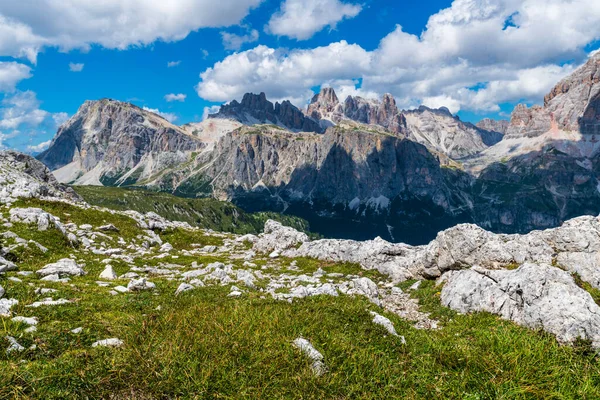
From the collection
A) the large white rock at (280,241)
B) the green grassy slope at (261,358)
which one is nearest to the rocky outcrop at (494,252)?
the green grassy slope at (261,358)

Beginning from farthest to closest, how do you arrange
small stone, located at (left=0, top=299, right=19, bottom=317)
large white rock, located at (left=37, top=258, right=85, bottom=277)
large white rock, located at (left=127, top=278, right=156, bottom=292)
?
large white rock, located at (left=37, top=258, right=85, bottom=277), large white rock, located at (left=127, top=278, right=156, bottom=292), small stone, located at (left=0, top=299, right=19, bottom=317)

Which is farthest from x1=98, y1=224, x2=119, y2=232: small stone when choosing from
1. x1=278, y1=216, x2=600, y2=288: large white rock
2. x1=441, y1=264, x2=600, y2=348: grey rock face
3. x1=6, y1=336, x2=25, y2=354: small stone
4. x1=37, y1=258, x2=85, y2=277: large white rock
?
x1=441, y1=264, x2=600, y2=348: grey rock face

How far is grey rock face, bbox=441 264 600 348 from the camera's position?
12.1 meters

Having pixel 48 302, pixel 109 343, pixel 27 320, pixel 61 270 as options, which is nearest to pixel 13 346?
pixel 27 320

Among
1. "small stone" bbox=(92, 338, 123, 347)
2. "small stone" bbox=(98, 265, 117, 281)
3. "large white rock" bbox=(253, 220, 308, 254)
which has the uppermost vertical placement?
"small stone" bbox=(92, 338, 123, 347)

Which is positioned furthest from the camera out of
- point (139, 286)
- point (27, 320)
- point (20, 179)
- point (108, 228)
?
point (20, 179)

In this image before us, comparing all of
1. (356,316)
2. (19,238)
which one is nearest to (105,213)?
(19,238)

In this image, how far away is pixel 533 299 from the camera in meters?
14.4

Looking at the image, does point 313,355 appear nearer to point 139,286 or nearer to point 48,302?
point 48,302

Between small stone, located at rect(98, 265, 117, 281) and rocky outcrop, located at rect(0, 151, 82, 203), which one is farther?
rocky outcrop, located at rect(0, 151, 82, 203)

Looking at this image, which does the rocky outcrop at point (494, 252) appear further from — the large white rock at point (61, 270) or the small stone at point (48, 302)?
the large white rock at point (61, 270)

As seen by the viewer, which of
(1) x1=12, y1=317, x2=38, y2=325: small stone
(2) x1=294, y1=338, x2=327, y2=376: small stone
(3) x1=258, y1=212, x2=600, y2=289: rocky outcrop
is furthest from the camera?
(3) x1=258, y1=212, x2=600, y2=289: rocky outcrop

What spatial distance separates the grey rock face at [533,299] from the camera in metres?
12.1

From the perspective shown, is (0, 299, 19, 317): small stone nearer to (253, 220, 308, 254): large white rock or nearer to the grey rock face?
the grey rock face
